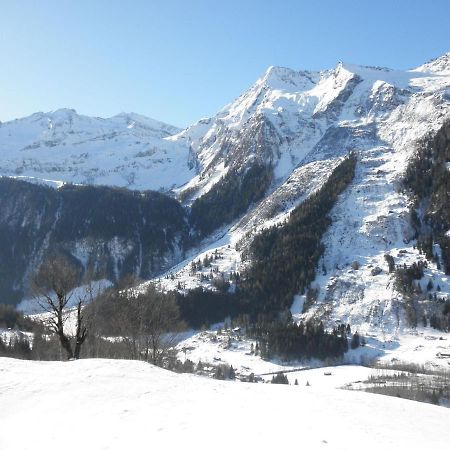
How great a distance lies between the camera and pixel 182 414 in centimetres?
2434

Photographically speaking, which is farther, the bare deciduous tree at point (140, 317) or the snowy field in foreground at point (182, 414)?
the bare deciduous tree at point (140, 317)

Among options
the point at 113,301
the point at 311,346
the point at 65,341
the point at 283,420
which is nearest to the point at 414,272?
the point at 311,346

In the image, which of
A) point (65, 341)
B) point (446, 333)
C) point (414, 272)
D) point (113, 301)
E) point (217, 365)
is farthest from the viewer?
point (414, 272)

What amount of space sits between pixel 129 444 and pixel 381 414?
47.0 feet

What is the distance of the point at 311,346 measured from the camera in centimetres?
16888

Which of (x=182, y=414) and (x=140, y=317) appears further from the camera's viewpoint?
(x=140, y=317)

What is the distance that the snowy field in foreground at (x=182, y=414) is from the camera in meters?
21.5

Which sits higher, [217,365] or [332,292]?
[332,292]

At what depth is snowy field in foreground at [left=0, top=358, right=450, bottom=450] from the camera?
2145cm

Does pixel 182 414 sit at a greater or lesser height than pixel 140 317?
lesser

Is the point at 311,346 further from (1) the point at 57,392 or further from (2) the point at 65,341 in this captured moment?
(1) the point at 57,392

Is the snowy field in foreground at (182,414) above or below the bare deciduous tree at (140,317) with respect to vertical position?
below

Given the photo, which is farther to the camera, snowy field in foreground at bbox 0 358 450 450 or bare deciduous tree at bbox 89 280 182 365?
bare deciduous tree at bbox 89 280 182 365

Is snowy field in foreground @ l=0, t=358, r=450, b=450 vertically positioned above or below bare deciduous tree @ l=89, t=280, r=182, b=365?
below
